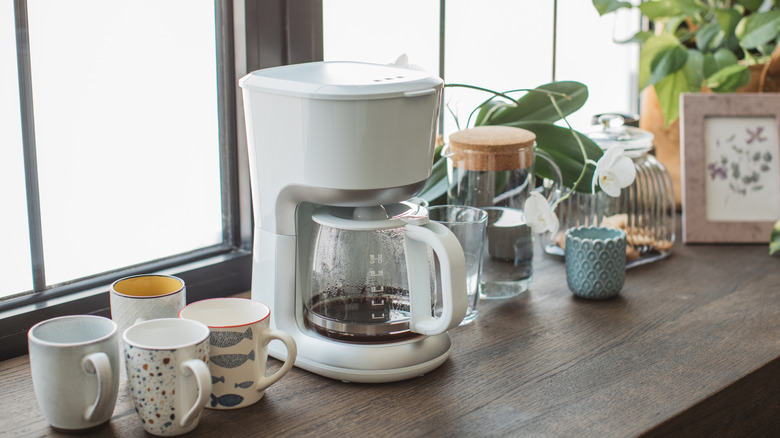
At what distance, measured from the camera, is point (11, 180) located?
0.93 m

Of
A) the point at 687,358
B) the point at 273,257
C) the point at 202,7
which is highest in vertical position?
the point at 202,7

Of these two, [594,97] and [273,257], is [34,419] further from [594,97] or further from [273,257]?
[594,97]

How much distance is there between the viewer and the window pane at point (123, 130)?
0.97 metres

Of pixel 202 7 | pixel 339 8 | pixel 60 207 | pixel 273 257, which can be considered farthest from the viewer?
pixel 339 8

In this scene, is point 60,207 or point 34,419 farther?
point 60,207

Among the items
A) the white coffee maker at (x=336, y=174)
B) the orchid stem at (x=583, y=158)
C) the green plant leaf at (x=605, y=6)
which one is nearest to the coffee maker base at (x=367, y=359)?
the white coffee maker at (x=336, y=174)

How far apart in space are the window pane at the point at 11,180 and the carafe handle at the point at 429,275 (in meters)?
0.48

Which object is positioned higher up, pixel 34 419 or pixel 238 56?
pixel 238 56

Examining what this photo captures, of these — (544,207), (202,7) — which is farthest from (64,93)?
(544,207)

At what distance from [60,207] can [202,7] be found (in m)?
0.34

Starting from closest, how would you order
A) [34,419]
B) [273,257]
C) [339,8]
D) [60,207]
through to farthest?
1. [34,419]
2. [273,257]
3. [60,207]
4. [339,8]

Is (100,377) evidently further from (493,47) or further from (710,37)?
(710,37)

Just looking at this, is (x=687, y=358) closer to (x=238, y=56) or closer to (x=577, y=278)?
(x=577, y=278)

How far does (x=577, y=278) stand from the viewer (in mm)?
1156
